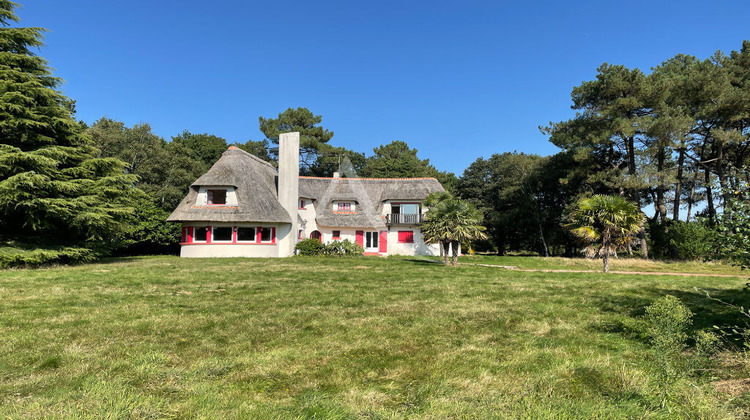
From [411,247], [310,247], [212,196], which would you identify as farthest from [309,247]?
[411,247]

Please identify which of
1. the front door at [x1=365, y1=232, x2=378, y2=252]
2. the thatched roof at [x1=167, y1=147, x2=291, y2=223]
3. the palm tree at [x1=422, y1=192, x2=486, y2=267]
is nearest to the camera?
the palm tree at [x1=422, y1=192, x2=486, y2=267]

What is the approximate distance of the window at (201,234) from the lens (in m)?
25.5

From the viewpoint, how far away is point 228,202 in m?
25.8

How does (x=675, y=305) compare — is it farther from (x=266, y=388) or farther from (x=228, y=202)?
(x=228, y=202)

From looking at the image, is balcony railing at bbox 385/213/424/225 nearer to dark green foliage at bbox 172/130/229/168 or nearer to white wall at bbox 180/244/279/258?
white wall at bbox 180/244/279/258

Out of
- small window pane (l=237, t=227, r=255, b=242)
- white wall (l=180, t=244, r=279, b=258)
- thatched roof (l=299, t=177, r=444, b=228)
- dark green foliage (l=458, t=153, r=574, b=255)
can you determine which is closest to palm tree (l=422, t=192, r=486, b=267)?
thatched roof (l=299, t=177, r=444, b=228)

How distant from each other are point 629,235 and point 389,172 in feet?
123

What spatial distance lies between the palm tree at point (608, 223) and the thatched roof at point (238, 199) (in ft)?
62.1

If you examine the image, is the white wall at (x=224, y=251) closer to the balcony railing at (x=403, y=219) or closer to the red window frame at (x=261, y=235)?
the red window frame at (x=261, y=235)

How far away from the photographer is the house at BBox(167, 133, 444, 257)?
25312 millimetres

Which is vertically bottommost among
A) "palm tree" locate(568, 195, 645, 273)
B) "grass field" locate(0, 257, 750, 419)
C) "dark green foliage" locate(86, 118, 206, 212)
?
"grass field" locate(0, 257, 750, 419)

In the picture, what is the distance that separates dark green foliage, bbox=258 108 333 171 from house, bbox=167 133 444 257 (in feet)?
59.8

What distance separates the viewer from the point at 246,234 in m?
25.9

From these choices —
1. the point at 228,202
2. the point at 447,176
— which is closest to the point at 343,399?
the point at 228,202
